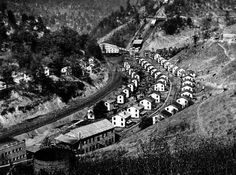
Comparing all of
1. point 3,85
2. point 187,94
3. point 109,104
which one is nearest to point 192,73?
point 187,94

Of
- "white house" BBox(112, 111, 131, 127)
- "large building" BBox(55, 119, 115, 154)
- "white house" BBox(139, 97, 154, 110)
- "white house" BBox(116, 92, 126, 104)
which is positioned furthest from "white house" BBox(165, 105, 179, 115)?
"large building" BBox(55, 119, 115, 154)

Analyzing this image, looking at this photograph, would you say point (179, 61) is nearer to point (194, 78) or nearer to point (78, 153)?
point (194, 78)

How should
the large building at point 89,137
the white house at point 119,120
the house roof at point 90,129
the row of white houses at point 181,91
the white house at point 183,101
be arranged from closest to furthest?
the large building at point 89,137 → the house roof at point 90,129 → the white house at point 119,120 → the row of white houses at point 181,91 → the white house at point 183,101

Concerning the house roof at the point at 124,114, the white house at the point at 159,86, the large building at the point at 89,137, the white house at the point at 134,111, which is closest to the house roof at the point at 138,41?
the white house at the point at 159,86

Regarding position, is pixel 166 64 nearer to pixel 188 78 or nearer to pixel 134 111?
pixel 188 78

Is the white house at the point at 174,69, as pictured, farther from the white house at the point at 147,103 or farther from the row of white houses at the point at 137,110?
the white house at the point at 147,103

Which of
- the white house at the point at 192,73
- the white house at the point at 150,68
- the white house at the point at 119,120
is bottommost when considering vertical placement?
the white house at the point at 119,120

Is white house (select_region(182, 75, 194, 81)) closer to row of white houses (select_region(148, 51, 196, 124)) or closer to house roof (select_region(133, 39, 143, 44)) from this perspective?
row of white houses (select_region(148, 51, 196, 124))
